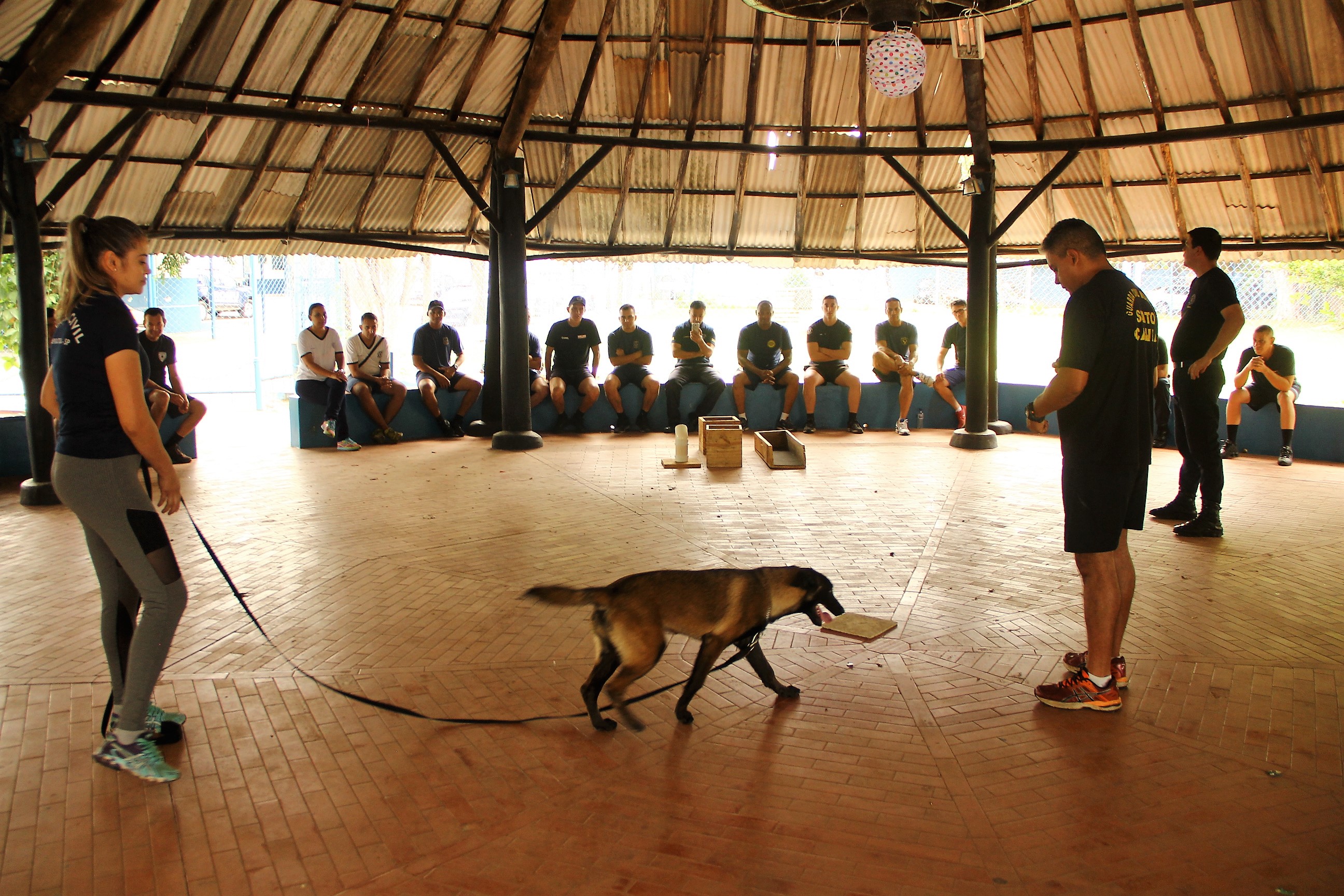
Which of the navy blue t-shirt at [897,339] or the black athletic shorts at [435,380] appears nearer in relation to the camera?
the black athletic shorts at [435,380]

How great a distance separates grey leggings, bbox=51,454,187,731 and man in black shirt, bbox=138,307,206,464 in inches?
246

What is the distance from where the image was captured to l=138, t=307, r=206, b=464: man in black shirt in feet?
30.6

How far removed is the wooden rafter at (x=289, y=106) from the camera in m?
9.80

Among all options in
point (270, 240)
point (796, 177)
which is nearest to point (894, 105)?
point (796, 177)

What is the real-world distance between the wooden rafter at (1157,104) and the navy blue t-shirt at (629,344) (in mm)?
6743

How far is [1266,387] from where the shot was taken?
36.7 feet

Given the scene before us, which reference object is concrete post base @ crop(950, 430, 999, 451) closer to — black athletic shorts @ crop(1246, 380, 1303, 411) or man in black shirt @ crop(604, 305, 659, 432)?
black athletic shorts @ crop(1246, 380, 1303, 411)

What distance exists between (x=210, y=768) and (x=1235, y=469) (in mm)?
10214

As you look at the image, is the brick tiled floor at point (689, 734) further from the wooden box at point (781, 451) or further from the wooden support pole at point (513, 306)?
the wooden support pole at point (513, 306)

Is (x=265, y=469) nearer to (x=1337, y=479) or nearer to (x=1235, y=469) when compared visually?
(x=1235, y=469)

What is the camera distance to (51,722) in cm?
397

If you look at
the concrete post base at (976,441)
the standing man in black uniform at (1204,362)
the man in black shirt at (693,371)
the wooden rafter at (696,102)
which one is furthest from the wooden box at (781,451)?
the wooden rafter at (696,102)

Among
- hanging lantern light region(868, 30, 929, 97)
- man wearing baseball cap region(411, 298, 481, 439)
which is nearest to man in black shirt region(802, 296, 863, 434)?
man wearing baseball cap region(411, 298, 481, 439)

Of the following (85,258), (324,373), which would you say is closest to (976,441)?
(324,373)
